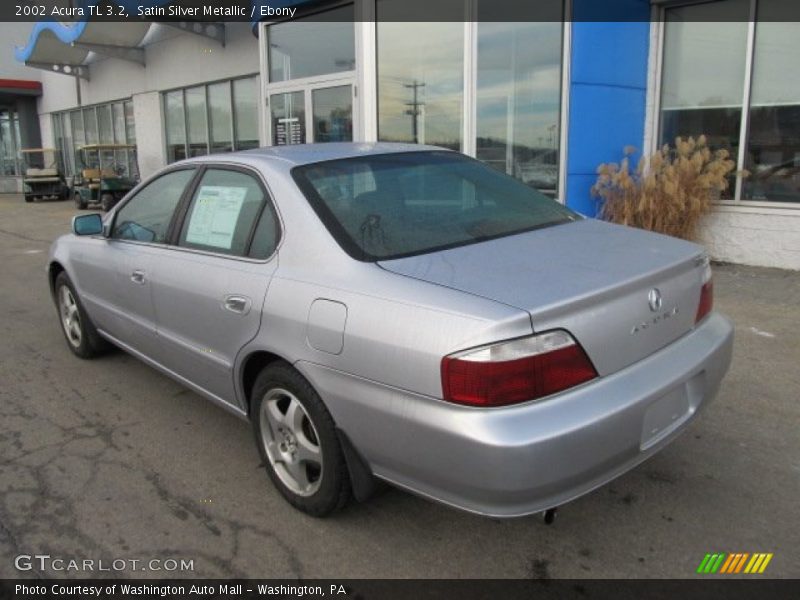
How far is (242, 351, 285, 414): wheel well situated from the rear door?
76mm

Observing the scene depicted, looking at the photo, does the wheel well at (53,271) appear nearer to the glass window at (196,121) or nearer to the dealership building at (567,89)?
the dealership building at (567,89)

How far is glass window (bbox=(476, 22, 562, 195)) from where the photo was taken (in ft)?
27.2

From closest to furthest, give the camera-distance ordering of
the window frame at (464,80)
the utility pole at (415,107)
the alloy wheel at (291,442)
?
the alloy wheel at (291,442) → the window frame at (464,80) → the utility pole at (415,107)

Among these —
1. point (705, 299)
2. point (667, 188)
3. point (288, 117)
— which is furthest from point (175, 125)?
point (705, 299)

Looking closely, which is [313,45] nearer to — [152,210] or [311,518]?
[152,210]

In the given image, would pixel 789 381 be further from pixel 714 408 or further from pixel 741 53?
pixel 741 53

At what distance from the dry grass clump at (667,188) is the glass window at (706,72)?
1.40ft

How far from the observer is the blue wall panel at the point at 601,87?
8.01m
